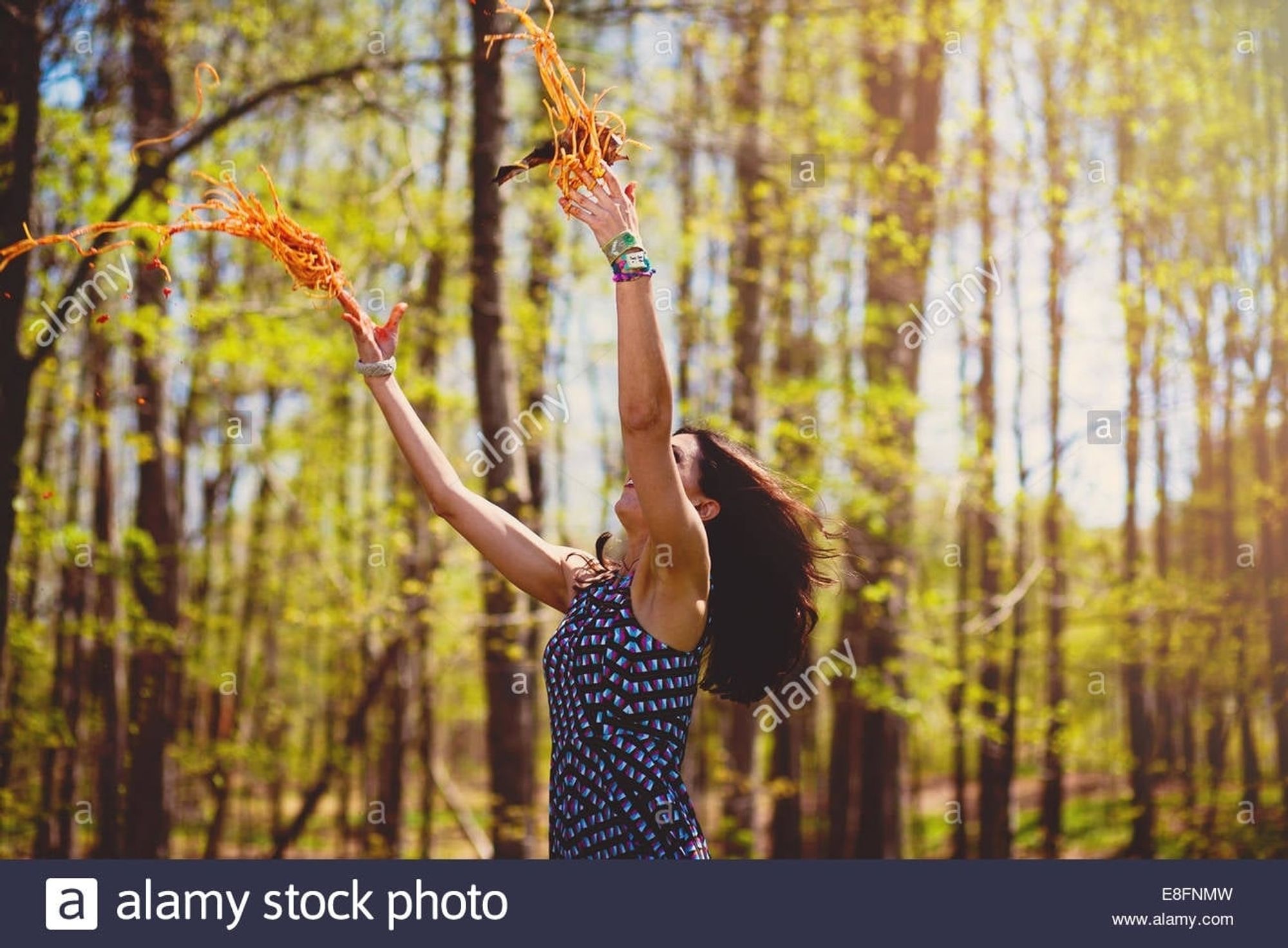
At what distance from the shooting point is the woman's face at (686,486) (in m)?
2.69

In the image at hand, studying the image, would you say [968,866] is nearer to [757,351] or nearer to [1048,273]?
[757,351]

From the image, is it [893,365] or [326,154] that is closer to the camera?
[893,365]

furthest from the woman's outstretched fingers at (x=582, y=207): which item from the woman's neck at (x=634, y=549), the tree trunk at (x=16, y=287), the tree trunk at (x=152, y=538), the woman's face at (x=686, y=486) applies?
the tree trunk at (x=152, y=538)

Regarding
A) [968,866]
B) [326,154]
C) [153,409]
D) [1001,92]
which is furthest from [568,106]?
[326,154]

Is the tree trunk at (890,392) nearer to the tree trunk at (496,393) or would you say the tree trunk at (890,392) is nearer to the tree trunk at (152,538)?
the tree trunk at (496,393)

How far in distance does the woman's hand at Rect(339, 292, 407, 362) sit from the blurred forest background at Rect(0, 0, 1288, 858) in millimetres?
4779

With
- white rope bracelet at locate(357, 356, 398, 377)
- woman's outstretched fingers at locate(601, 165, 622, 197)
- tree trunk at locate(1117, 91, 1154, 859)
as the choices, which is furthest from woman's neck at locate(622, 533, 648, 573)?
tree trunk at locate(1117, 91, 1154, 859)

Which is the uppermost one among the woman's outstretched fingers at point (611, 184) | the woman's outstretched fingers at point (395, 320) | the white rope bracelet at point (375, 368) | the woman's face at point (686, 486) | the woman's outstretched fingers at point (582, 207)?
the woman's outstretched fingers at point (611, 184)

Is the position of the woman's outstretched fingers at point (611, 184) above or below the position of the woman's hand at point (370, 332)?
above

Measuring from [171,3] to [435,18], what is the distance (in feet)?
9.74

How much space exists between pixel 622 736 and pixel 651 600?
30 centimetres

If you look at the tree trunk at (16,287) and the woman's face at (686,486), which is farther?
the tree trunk at (16,287)

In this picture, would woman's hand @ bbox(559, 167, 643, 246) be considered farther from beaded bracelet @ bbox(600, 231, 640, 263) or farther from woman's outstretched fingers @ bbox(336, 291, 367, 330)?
woman's outstretched fingers @ bbox(336, 291, 367, 330)

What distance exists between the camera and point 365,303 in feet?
37.8
